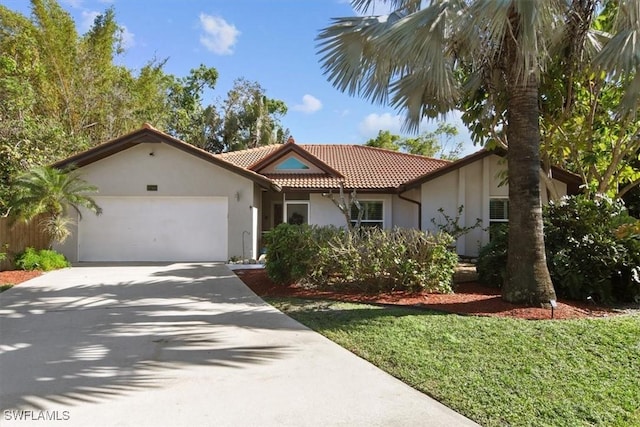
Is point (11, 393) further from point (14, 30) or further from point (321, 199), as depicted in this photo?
point (14, 30)

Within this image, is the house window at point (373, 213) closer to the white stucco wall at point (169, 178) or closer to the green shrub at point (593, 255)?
the white stucco wall at point (169, 178)

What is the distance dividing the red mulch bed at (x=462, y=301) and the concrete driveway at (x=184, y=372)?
148 cm

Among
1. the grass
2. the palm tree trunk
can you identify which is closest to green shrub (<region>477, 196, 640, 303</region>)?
the palm tree trunk

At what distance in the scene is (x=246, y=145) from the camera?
34.3 metres

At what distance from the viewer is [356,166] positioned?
18891 millimetres

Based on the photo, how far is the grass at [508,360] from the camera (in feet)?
12.8

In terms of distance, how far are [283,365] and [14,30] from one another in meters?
22.0

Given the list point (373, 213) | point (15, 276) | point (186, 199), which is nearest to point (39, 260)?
point (15, 276)

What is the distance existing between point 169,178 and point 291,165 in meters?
5.00

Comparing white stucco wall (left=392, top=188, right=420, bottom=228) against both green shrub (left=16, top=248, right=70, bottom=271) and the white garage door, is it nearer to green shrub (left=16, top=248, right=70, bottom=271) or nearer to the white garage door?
the white garage door

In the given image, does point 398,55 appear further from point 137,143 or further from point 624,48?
point 137,143

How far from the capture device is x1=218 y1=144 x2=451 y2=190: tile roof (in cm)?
1656

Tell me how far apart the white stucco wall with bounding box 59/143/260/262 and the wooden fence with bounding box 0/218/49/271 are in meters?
1.54

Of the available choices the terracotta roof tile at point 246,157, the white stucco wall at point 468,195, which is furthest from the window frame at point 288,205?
the white stucco wall at point 468,195
